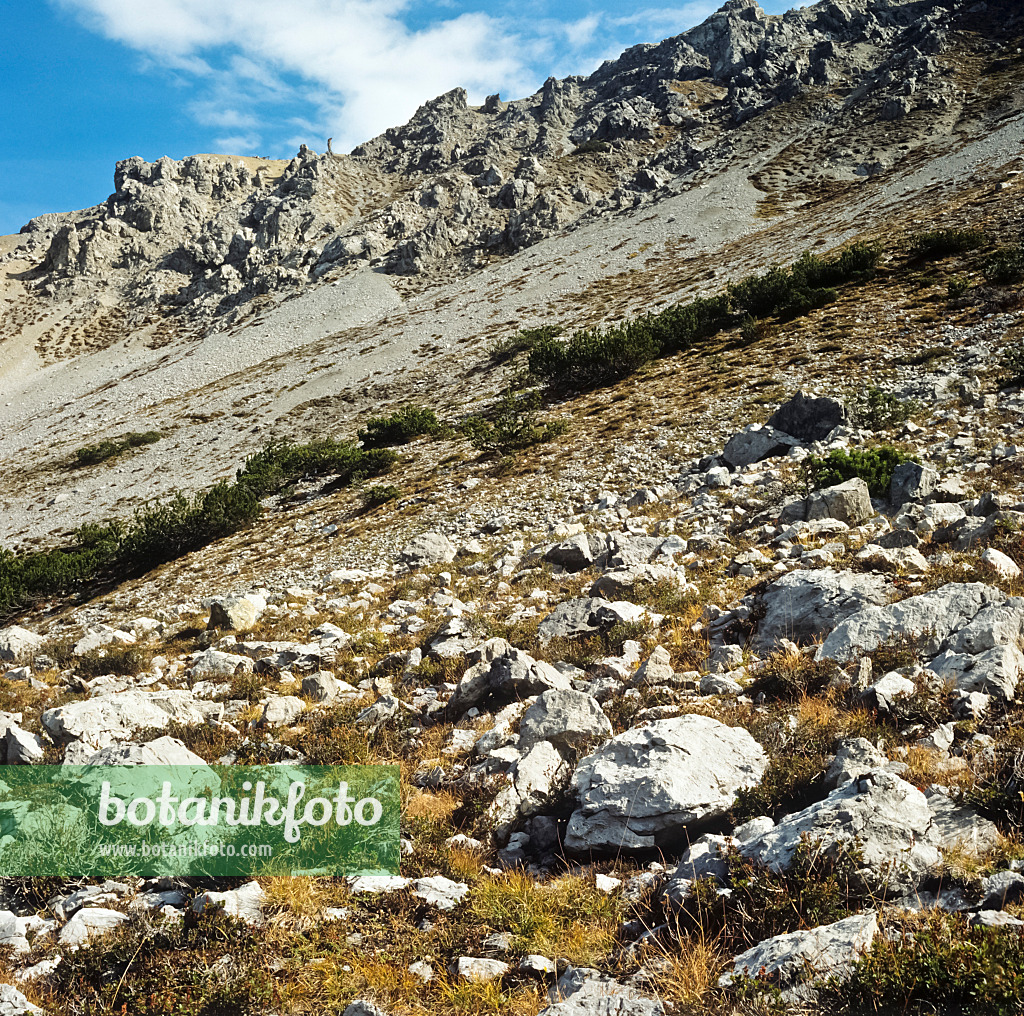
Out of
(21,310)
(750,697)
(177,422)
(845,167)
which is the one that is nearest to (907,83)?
(845,167)

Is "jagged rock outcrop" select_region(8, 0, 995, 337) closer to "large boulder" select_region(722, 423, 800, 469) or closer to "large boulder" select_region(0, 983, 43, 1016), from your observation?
"large boulder" select_region(722, 423, 800, 469)

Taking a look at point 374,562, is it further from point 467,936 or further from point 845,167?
point 845,167

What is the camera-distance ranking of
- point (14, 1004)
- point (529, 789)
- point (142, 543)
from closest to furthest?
point (14, 1004) → point (529, 789) → point (142, 543)

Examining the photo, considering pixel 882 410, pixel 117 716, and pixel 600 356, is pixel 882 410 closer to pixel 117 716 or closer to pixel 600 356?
pixel 600 356

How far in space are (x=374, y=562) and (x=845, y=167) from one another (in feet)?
307

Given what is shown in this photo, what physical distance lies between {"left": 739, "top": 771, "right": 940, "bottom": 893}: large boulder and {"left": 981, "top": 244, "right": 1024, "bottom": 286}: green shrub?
26.2 meters

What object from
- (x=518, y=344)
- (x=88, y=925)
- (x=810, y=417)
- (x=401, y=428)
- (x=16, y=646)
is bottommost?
(x=88, y=925)

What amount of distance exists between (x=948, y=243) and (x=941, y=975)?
3592 cm

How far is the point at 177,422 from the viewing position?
51312 mm

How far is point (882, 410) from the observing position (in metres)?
15.5

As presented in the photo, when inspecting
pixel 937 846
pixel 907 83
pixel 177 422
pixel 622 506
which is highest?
pixel 907 83

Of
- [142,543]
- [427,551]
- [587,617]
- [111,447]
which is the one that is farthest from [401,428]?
[111,447]

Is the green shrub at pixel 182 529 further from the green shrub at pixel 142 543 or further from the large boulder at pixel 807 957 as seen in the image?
the large boulder at pixel 807 957

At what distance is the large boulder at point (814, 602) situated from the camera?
7.05m
